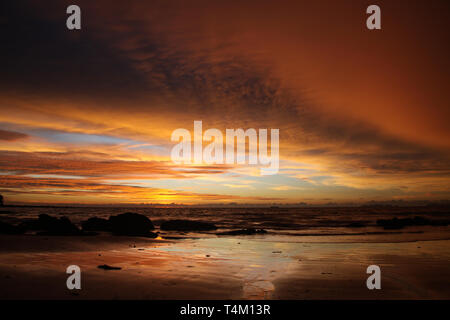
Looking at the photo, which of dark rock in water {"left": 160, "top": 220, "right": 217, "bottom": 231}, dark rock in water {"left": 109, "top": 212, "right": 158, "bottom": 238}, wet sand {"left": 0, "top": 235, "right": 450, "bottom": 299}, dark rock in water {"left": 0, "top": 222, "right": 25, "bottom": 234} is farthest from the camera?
dark rock in water {"left": 160, "top": 220, "right": 217, "bottom": 231}

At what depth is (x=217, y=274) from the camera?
10922 mm

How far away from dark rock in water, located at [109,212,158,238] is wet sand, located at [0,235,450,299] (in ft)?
33.8

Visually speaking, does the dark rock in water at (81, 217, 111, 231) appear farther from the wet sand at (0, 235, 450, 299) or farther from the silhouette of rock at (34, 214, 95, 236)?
the wet sand at (0, 235, 450, 299)

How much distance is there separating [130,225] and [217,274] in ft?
61.9

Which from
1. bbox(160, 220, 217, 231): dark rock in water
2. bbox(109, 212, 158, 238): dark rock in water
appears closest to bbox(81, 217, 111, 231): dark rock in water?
bbox(109, 212, 158, 238): dark rock in water

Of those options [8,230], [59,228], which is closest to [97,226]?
[59,228]

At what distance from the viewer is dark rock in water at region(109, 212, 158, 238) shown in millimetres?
26906

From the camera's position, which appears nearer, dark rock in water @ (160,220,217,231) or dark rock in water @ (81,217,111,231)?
dark rock in water @ (81,217,111,231)

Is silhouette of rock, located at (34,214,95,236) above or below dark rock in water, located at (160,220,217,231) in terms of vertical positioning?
above

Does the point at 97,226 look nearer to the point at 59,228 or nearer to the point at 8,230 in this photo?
the point at 59,228

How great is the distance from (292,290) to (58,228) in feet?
67.9

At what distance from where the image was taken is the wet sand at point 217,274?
848 cm
